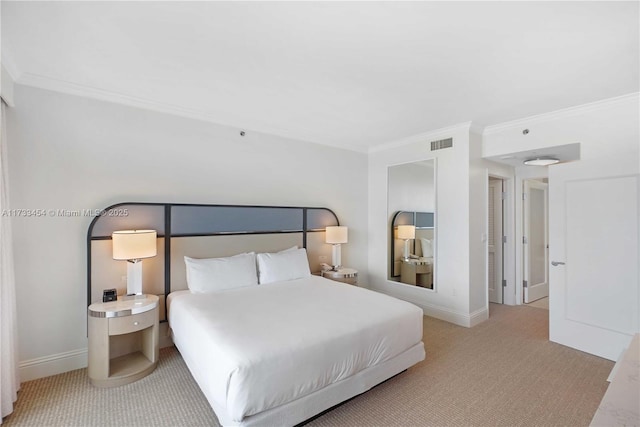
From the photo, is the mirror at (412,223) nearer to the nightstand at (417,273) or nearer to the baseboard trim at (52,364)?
the nightstand at (417,273)

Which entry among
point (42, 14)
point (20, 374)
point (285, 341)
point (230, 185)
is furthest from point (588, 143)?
point (20, 374)

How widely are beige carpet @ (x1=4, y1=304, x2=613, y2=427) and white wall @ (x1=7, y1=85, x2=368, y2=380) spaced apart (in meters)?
0.50

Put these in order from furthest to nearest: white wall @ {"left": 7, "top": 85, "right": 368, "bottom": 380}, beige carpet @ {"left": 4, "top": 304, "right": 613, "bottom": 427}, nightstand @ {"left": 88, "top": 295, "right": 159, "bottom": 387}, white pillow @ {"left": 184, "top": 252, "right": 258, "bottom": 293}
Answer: white pillow @ {"left": 184, "top": 252, "right": 258, "bottom": 293}
white wall @ {"left": 7, "top": 85, "right": 368, "bottom": 380}
nightstand @ {"left": 88, "top": 295, "right": 159, "bottom": 387}
beige carpet @ {"left": 4, "top": 304, "right": 613, "bottom": 427}

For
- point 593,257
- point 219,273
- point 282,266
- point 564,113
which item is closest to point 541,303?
point 593,257

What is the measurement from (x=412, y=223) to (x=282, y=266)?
2240mm

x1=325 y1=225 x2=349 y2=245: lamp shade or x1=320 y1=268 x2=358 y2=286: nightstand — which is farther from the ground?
x1=325 y1=225 x2=349 y2=245: lamp shade

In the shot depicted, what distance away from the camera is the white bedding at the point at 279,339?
5.77 feet

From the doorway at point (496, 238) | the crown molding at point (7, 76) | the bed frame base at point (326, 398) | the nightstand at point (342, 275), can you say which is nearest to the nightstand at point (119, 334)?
the bed frame base at point (326, 398)

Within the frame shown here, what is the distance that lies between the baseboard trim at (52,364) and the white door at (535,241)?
6025 mm

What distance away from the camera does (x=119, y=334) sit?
8.59 feet

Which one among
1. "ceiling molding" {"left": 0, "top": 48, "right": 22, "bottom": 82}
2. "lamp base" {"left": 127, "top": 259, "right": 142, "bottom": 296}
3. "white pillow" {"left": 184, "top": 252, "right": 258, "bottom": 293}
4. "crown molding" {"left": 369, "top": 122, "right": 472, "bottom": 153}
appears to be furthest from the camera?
"crown molding" {"left": 369, "top": 122, "right": 472, "bottom": 153}

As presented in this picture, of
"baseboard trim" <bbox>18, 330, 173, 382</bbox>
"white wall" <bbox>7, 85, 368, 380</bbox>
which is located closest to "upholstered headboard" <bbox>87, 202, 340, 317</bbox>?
"white wall" <bbox>7, 85, 368, 380</bbox>

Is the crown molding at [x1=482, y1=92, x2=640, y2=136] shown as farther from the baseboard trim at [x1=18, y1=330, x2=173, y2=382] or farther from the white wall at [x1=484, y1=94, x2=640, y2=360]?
the baseboard trim at [x1=18, y1=330, x2=173, y2=382]

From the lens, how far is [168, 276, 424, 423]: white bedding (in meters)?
1.76
